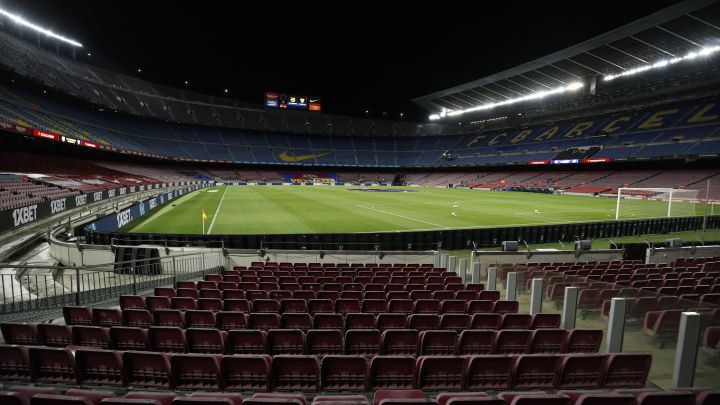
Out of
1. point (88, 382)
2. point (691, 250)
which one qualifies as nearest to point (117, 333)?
point (88, 382)

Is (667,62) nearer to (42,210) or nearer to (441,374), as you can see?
(441,374)

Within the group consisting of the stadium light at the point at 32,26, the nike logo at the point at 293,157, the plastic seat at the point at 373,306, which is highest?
the stadium light at the point at 32,26

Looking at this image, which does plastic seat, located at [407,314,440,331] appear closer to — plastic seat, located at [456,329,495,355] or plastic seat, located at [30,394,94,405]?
plastic seat, located at [456,329,495,355]

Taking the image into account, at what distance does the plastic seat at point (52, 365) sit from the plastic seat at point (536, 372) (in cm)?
517

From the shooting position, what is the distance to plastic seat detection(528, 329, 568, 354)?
190 inches

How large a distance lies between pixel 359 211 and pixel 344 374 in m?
24.9

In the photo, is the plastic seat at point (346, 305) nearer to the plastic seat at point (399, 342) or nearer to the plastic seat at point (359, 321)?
the plastic seat at point (359, 321)

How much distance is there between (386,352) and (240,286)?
5.20 metres

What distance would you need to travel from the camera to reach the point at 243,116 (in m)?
88.6

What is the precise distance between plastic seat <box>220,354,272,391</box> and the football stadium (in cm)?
2

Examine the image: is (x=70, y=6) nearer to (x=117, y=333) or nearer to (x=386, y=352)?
(x=117, y=333)

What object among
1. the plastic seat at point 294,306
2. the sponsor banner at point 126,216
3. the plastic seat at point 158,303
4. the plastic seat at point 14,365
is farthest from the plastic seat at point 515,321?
the sponsor banner at point 126,216

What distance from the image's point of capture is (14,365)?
389cm

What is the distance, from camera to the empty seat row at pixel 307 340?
4582 millimetres
